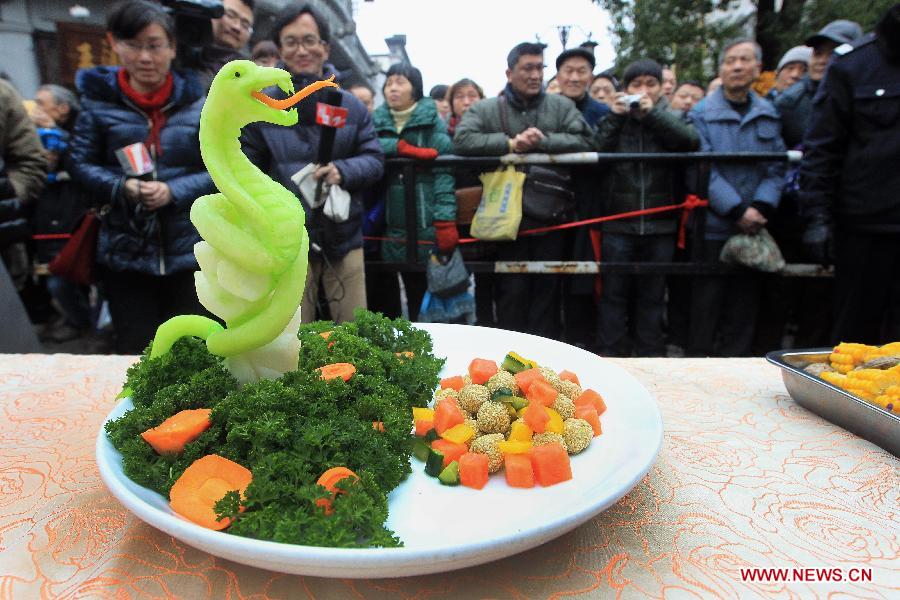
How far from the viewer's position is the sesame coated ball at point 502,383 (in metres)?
1.38

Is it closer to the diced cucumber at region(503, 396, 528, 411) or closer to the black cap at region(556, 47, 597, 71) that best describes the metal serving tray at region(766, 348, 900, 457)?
the diced cucumber at region(503, 396, 528, 411)

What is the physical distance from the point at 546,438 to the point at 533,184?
293cm

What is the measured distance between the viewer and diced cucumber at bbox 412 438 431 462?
3.95 ft

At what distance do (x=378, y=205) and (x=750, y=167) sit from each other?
2.54 m

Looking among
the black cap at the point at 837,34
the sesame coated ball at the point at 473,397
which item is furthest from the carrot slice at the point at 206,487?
the black cap at the point at 837,34

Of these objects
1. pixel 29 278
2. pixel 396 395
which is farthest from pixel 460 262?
pixel 29 278

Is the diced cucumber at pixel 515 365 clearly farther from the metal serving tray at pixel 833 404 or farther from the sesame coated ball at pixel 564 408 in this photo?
the metal serving tray at pixel 833 404

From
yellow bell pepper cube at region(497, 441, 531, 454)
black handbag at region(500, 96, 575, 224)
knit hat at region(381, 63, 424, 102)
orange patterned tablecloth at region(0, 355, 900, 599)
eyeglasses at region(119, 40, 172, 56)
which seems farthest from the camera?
knit hat at region(381, 63, 424, 102)

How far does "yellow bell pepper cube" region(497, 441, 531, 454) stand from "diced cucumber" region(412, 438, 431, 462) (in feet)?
0.50

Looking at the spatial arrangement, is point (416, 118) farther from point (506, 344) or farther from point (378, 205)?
point (506, 344)

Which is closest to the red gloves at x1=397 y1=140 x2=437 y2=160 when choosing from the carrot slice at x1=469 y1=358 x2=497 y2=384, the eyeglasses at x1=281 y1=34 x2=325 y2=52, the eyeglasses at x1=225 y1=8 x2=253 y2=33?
the eyeglasses at x1=281 y1=34 x2=325 y2=52

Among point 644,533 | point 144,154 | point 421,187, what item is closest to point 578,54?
point 421,187

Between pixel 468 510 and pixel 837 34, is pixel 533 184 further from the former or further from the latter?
pixel 468 510

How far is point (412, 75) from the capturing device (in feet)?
14.1
